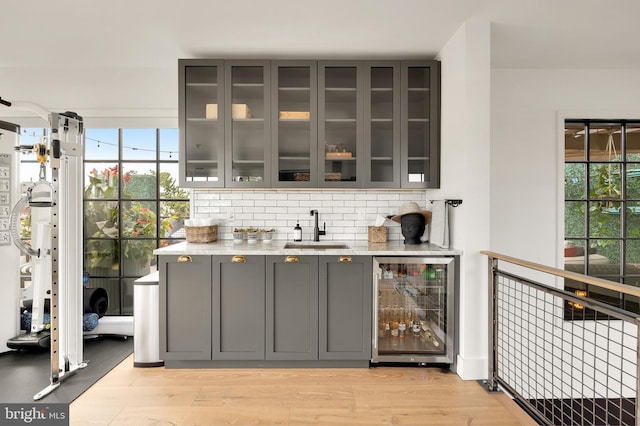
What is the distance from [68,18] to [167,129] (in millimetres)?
1232

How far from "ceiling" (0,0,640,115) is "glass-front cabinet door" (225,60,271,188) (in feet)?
0.58

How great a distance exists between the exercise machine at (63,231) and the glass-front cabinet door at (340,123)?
2.01 metres

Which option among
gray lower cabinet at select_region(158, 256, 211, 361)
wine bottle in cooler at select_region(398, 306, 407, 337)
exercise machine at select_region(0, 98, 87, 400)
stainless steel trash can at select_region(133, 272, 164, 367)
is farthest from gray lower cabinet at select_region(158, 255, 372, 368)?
exercise machine at select_region(0, 98, 87, 400)

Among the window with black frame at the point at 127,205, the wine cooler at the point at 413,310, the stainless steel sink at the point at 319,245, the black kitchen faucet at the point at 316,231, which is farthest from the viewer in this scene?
the window with black frame at the point at 127,205

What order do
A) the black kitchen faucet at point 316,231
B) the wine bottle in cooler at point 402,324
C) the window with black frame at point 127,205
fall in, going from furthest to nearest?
the window with black frame at point 127,205 < the black kitchen faucet at point 316,231 < the wine bottle in cooler at point 402,324

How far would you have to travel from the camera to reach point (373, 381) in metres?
2.60

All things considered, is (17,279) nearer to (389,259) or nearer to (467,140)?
(389,259)

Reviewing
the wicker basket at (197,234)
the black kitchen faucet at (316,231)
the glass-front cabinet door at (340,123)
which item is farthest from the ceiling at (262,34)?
the black kitchen faucet at (316,231)

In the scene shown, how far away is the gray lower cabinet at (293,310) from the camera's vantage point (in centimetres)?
275

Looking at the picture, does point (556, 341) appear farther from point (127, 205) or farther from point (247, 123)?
point (127, 205)

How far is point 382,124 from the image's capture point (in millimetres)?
3105

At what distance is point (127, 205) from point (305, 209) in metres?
1.90

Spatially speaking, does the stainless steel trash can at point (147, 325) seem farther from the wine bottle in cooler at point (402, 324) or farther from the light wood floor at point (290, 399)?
the wine bottle in cooler at point (402, 324)

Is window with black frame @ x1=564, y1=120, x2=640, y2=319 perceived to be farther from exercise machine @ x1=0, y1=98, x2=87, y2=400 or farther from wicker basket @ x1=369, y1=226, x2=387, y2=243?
exercise machine @ x1=0, y1=98, x2=87, y2=400
